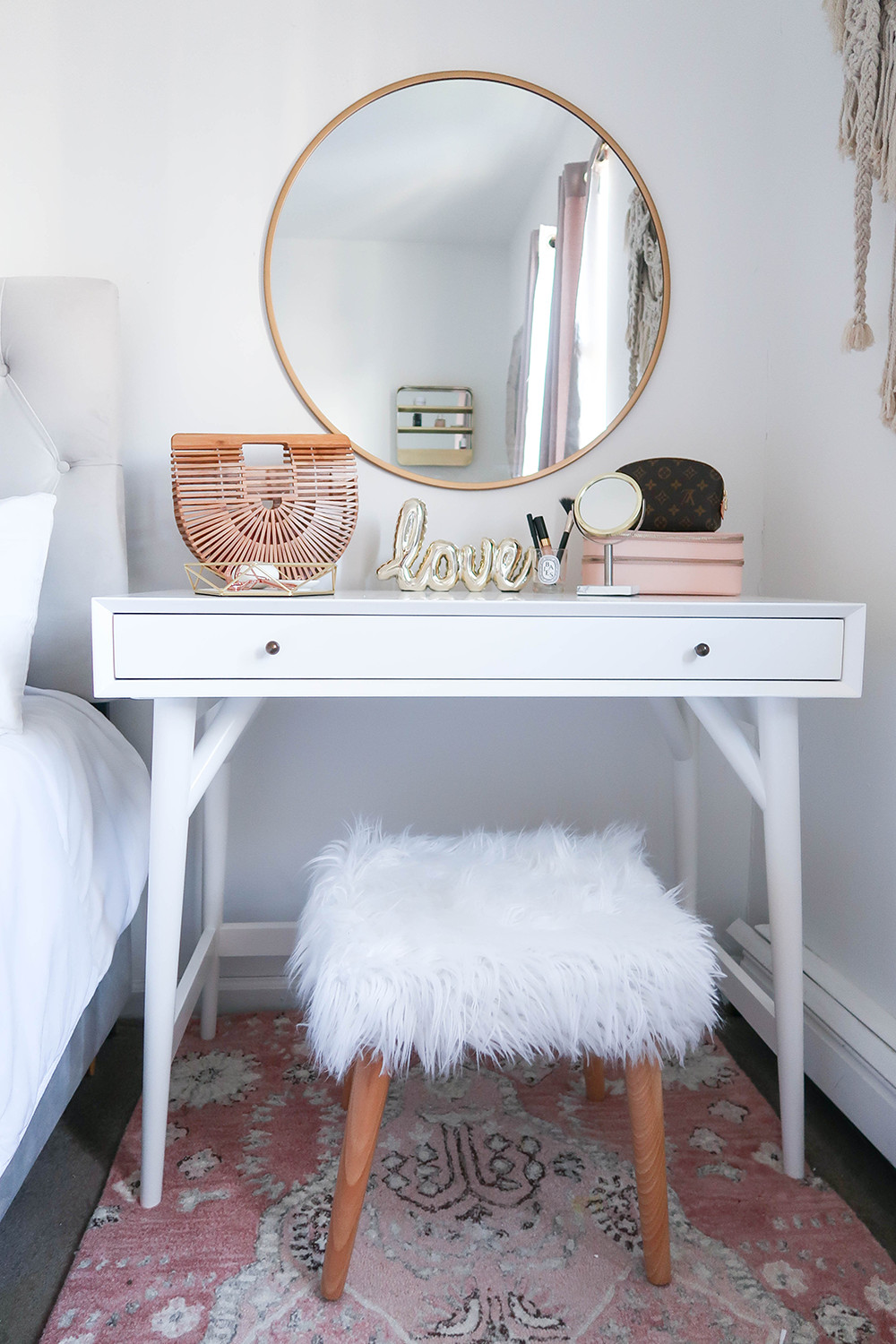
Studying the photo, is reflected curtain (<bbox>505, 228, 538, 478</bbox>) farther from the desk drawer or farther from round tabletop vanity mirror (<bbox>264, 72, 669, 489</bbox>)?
→ the desk drawer

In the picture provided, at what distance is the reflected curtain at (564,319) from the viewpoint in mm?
1543

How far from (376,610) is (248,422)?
2.19 ft

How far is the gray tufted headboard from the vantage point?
1364 millimetres

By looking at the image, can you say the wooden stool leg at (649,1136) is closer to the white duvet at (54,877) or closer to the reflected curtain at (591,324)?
the white duvet at (54,877)

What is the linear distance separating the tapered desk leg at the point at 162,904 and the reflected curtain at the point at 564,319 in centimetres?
83

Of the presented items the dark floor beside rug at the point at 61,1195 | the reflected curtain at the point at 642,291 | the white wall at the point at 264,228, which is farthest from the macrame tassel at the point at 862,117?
the dark floor beside rug at the point at 61,1195

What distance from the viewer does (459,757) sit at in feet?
5.44

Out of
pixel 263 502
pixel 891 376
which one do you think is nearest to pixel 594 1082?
pixel 263 502

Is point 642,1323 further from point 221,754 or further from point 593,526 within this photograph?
point 593,526

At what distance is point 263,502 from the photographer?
1.22 m

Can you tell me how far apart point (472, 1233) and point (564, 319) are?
139 cm

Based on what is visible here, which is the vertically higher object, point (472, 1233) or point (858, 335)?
point (858, 335)

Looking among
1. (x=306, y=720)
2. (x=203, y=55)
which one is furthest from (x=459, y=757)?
(x=203, y=55)

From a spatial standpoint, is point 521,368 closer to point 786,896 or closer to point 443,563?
point 443,563
